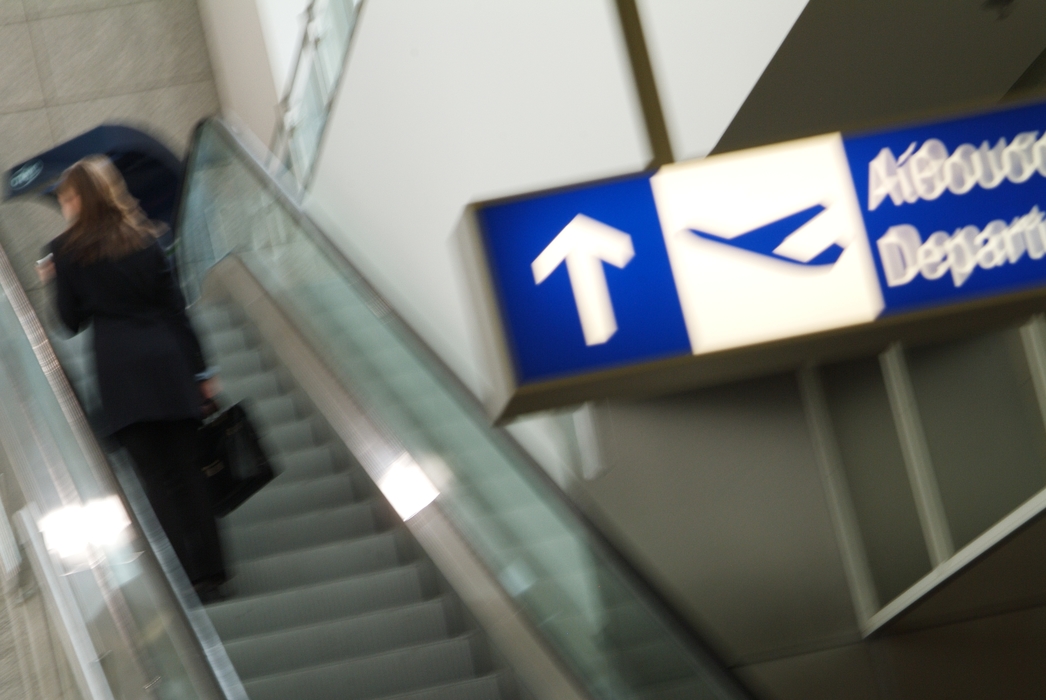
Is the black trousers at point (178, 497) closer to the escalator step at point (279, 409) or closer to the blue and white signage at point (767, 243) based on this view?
the escalator step at point (279, 409)

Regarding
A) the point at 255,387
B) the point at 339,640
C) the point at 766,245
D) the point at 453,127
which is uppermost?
the point at 453,127

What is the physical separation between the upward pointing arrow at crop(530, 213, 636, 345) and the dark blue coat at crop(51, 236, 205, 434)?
3.07 meters

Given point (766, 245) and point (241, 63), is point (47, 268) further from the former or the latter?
point (241, 63)

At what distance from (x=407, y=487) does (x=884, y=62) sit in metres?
2.59

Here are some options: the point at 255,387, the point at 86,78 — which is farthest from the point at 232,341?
the point at 86,78

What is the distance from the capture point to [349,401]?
5703 mm

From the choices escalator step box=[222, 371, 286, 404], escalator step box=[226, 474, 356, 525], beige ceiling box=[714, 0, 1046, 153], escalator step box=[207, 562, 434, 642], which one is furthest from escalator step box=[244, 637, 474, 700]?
escalator step box=[222, 371, 286, 404]

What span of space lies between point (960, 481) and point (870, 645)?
32.1 inches

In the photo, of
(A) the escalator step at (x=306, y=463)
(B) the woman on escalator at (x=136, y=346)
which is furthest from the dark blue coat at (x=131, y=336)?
(A) the escalator step at (x=306, y=463)

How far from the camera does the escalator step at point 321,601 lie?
4898mm

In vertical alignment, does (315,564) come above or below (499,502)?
below

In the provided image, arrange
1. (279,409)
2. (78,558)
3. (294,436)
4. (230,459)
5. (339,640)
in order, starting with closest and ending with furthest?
1. (78,558)
2. (339,640)
3. (230,459)
4. (294,436)
5. (279,409)

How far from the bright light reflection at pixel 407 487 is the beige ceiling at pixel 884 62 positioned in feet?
6.54

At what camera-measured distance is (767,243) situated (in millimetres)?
2045
